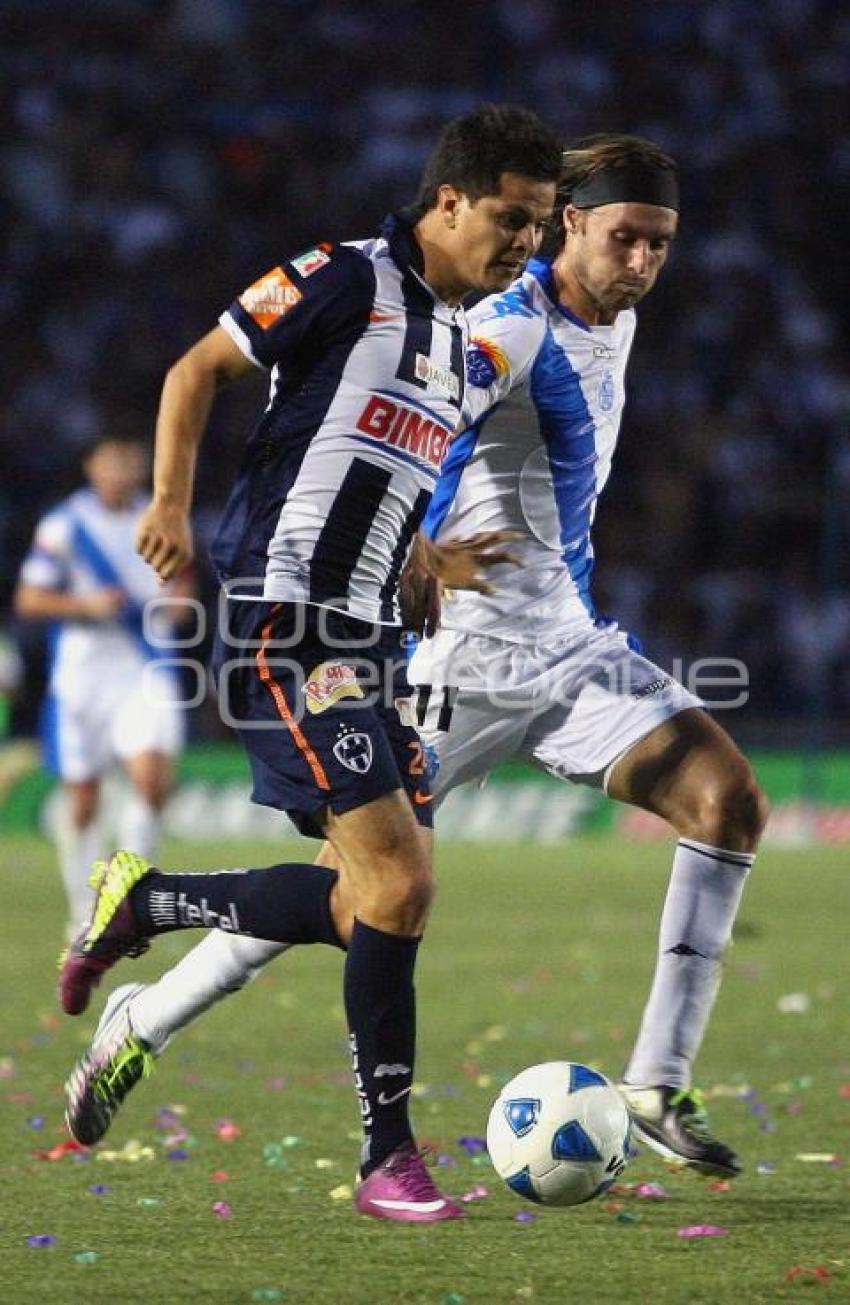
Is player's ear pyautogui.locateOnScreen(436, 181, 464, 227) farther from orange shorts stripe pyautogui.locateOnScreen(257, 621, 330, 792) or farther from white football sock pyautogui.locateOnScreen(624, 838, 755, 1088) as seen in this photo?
white football sock pyautogui.locateOnScreen(624, 838, 755, 1088)

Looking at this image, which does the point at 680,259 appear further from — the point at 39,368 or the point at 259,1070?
the point at 259,1070

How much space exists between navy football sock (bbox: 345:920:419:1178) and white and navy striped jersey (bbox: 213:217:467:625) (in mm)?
689

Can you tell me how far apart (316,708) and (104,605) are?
20.4 feet

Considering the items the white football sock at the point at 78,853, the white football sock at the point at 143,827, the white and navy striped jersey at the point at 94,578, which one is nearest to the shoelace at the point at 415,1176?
the white football sock at the point at 143,827

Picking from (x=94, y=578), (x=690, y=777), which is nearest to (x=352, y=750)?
(x=690, y=777)

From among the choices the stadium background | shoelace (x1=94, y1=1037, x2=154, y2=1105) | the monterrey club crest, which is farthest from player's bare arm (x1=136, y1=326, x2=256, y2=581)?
the stadium background

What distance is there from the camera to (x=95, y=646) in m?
11.1

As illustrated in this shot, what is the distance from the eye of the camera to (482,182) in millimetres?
4648

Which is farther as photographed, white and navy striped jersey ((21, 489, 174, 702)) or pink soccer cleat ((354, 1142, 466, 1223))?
white and navy striped jersey ((21, 489, 174, 702))

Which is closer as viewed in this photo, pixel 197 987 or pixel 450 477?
pixel 197 987

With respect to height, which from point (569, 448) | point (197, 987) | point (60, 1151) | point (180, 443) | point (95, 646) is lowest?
point (60, 1151)

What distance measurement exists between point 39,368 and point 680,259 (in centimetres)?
548

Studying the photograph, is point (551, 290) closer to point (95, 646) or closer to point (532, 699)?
point (532, 699)

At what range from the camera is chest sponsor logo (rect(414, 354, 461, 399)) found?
470 cm
